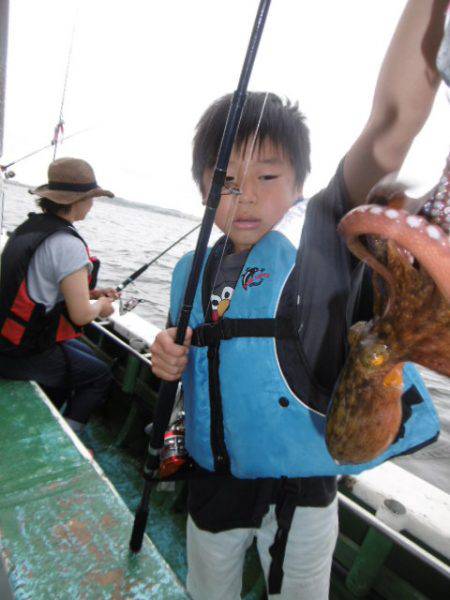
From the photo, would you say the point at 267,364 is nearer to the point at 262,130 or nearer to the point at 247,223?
the point at 247,223

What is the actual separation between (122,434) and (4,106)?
3451 millimetres

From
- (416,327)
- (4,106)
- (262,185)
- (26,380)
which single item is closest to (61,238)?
(26,380)

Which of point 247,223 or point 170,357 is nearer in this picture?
point 170,357

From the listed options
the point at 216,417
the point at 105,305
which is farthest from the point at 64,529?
the point at 105,305

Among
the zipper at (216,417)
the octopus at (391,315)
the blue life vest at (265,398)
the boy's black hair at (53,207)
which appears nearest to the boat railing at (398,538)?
the blue life vest at (265,398)

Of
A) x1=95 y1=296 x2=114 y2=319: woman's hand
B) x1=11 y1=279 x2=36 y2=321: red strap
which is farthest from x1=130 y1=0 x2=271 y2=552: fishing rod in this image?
x1=95 y1=296 x2=114 y2=319: woman's hand

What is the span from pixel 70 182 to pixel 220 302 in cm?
251

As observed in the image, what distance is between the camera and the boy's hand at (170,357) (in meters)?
1.70

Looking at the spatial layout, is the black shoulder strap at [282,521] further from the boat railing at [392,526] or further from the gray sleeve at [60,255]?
the gray sleeve at [60,255]

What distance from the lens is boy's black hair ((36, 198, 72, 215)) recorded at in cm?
351

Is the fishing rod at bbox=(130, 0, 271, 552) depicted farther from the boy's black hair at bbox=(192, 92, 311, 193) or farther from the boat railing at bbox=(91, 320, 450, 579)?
the boat railing at bbox=(91, 320, 450, 579)

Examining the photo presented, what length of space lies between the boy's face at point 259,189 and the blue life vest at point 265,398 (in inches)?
4.2

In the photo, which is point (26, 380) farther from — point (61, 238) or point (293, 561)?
point (293, 561)

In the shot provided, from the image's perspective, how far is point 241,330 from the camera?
167cm
